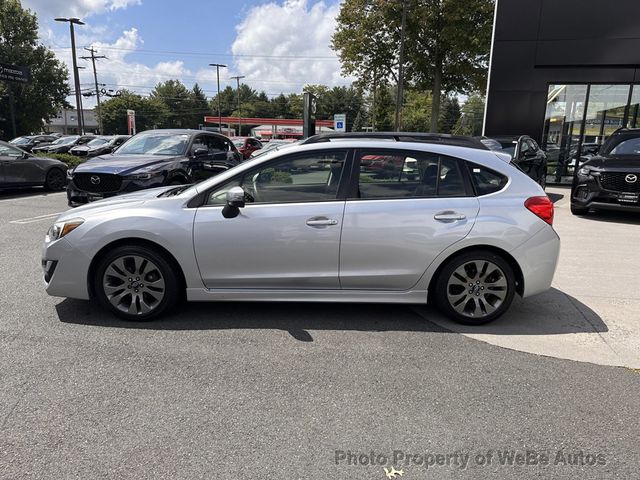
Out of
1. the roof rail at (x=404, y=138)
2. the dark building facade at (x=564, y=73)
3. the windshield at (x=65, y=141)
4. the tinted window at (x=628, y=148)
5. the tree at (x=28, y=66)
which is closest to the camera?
the roof rail at (x=404, y=138)

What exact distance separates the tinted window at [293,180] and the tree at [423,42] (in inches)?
997

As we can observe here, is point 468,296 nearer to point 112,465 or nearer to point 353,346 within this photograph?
point 353,346

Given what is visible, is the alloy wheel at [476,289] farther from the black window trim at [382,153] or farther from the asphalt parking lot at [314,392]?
the black window trim at [382,153]

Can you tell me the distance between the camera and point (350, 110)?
122875 millimetres

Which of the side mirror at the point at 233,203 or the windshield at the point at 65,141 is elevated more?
the side mirror at the point at 233,203

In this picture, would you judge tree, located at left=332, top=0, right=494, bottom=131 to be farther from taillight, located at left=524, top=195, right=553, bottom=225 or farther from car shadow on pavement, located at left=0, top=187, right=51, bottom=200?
taillight, located at left=524, top=195, right=553, bottom=225

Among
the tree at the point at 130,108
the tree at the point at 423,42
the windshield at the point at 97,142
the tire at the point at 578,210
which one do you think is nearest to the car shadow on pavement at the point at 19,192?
the tire at the point at 578,210

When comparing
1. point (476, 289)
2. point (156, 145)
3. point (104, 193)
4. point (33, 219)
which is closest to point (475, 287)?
point (476, 289)

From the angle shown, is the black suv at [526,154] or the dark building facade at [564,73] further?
the dark building facade at [564,73]

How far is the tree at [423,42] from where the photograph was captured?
27.1 meters

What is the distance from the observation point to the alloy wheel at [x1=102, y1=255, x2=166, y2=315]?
4156 millimetres

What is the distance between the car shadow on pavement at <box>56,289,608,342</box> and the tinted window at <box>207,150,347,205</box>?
1062mm

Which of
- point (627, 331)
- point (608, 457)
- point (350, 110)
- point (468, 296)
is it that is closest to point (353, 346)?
point (468, 296)

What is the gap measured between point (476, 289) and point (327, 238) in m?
1.40
